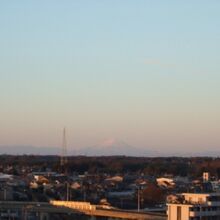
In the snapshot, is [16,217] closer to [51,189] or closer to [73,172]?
[51,189]

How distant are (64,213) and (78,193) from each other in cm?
761

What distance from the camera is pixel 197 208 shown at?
15.3 meters

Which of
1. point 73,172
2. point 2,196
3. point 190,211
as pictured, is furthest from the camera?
point 73,172

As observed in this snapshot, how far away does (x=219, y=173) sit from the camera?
45750 mm

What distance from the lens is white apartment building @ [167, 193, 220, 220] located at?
15.3 m

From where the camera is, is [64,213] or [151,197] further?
[151,197]

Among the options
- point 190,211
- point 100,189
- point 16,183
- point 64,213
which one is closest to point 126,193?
point 100,189

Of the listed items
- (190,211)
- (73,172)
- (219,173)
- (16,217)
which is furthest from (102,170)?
(190,211)

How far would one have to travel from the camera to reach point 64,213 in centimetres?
2448

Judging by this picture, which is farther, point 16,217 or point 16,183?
point 16,183

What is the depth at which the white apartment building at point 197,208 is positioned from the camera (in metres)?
15.3

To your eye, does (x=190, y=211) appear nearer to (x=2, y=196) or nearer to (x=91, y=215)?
(x=91, y=215)

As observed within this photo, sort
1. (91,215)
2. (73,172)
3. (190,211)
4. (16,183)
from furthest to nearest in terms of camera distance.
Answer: (73,172), (16,183), (91,215), (190,211)

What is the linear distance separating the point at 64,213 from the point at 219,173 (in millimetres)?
22837
